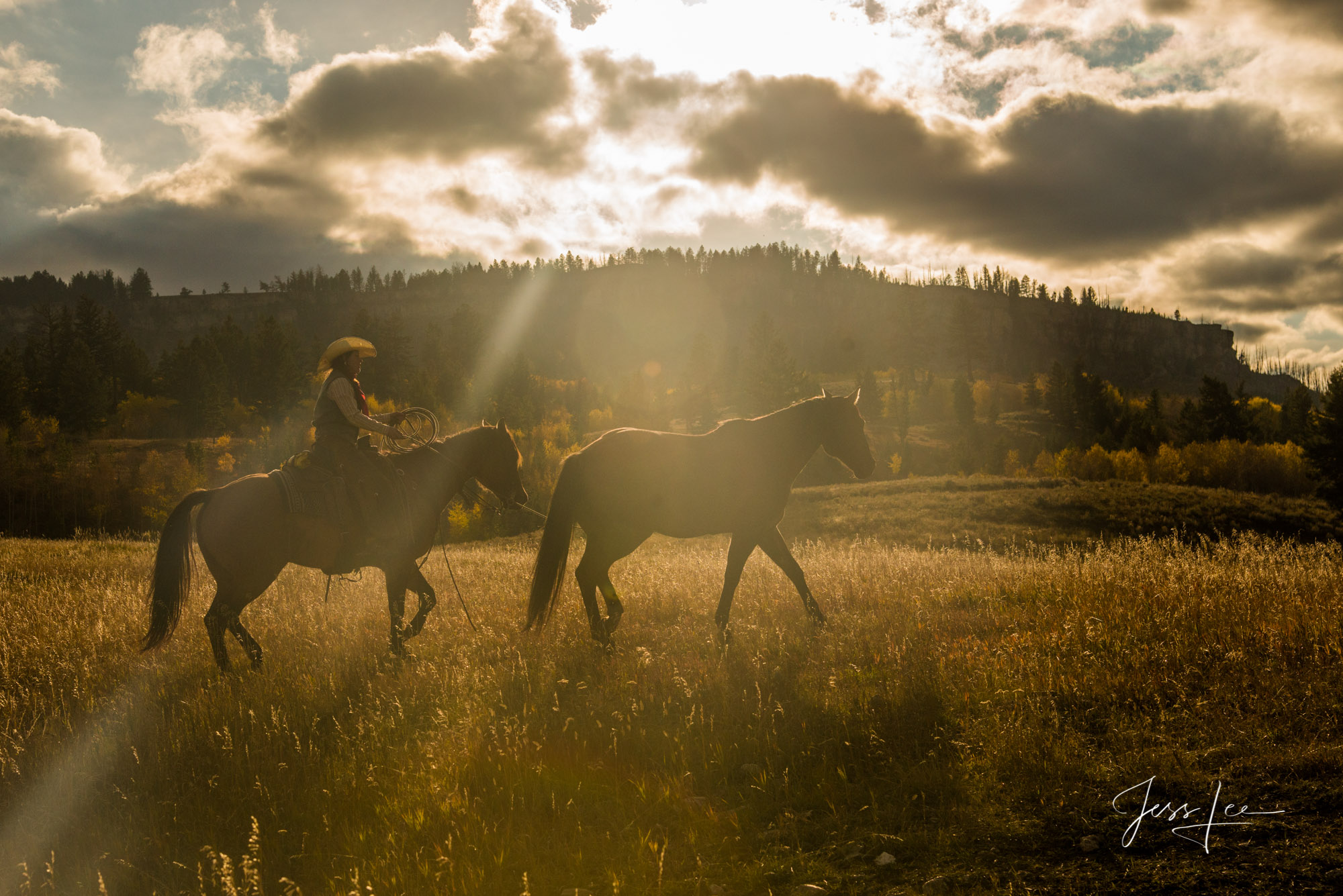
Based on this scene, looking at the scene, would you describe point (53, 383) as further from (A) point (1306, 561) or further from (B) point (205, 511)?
(A) point (1306, 561)

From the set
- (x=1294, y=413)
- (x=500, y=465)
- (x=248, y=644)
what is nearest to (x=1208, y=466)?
(x=1294, y=413)

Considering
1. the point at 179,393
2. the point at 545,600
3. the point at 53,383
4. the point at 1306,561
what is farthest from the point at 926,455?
the point at 53,383

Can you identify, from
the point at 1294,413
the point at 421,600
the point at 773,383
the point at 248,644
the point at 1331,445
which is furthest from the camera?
the point at 1294,413

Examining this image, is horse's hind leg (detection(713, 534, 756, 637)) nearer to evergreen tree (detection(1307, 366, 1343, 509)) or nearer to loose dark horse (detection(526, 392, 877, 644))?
loose dark horse (detection(526, 392, 877, 644))

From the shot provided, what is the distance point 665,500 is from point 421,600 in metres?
3.18

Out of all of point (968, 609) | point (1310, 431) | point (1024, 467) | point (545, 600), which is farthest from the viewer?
point (1024, 467)

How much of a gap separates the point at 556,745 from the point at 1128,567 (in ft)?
27.1

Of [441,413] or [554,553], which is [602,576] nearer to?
[554,553]

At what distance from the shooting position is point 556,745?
5.08 m

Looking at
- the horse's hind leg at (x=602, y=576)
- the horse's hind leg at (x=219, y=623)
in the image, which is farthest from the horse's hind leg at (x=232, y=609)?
the horse's hind leg at (x=602, y=576)

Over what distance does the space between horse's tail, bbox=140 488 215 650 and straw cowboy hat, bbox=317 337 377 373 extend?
1886mm

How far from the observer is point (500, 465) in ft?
30.1
